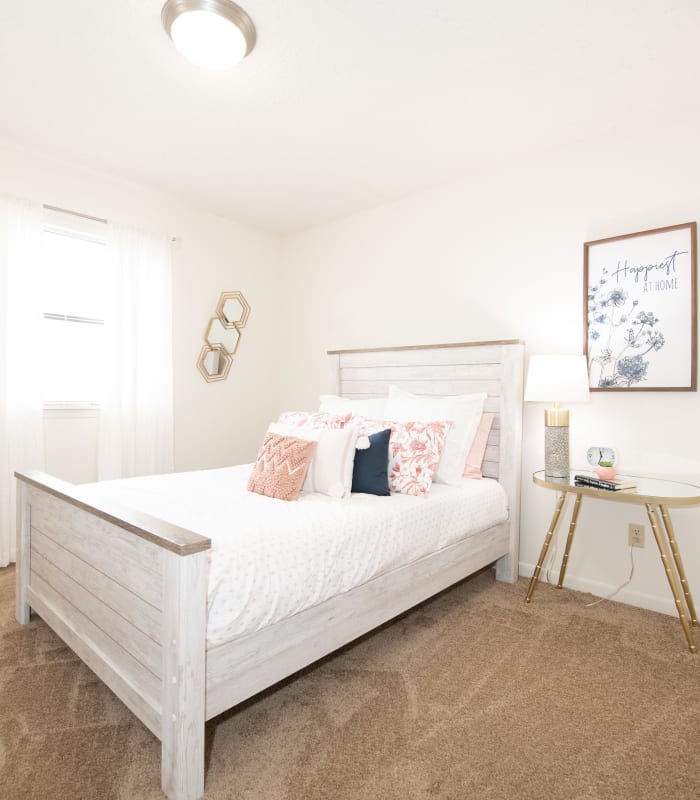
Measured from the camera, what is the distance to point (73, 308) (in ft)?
10.5

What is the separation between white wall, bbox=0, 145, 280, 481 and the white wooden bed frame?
1.29 meters

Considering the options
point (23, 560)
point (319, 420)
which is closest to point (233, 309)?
point (319, 420)

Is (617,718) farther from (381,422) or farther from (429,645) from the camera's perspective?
(381,422)

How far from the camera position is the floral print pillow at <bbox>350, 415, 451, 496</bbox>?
2.37 metres

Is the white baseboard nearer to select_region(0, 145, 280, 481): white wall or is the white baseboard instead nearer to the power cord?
the power cord

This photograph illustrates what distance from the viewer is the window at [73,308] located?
10.1 feet

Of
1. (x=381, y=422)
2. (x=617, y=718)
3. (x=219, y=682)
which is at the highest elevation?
(x=381, y=422)

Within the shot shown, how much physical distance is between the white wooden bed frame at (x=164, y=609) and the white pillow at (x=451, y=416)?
0.29 metres

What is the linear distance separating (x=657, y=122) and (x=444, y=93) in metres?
1.11

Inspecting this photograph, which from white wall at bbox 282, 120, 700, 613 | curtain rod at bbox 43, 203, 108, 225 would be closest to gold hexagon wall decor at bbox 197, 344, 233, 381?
white wall at bbox 282, 120, 700, 613

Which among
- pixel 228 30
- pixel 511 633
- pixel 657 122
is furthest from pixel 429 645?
pixel 657 122

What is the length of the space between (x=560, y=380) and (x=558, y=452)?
358mm

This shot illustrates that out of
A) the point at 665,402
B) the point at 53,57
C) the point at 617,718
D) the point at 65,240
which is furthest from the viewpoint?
the point at 65,240

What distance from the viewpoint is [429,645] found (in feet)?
6.88
